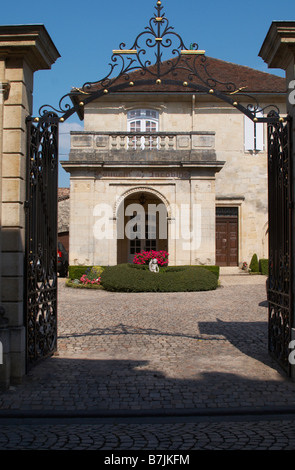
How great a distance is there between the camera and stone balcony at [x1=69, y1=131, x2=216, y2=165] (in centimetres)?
1809

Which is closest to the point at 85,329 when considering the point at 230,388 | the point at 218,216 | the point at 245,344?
the point at 245,344

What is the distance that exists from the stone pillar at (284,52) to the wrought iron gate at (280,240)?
0.47 feet

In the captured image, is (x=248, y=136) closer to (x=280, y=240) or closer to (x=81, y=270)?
(x=81, y=270)

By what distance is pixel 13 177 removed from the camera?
5434 millimetres

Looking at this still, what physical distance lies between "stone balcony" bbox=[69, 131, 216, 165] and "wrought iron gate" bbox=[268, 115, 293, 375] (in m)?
11.5

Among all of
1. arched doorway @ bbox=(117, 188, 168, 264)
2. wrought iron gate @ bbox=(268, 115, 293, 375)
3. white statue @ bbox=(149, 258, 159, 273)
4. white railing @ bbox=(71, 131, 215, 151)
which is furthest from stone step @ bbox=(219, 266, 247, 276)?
wrought iron gate @ bbox=(268, 115, 293, 375)

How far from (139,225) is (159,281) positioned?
22.5ft

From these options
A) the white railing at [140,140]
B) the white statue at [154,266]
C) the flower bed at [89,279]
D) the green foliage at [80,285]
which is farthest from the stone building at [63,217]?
the white statue at [154,266]

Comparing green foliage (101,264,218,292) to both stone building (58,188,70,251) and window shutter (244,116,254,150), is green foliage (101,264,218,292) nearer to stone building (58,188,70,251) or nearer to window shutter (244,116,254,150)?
window shutter (244,116,254,150)

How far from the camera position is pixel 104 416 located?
174 inches

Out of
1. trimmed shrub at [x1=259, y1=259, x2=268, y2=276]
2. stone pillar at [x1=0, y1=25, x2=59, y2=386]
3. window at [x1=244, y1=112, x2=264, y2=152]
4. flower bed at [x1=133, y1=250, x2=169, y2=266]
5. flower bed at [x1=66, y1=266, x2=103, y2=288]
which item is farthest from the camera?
window at [x1=244, y1=112, x2=264, y2=152]

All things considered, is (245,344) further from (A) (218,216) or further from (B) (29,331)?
(A) (218,216)

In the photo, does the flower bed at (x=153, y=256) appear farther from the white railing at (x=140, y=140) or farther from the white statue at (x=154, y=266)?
the white railing at (x=140, y=140)
